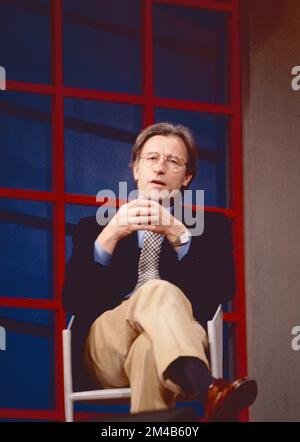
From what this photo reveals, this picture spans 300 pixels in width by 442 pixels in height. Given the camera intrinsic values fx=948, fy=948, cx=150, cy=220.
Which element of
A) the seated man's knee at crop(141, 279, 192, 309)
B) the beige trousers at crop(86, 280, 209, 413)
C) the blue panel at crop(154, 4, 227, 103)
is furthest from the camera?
the blue panel at crop(154, 4, 227, 103)

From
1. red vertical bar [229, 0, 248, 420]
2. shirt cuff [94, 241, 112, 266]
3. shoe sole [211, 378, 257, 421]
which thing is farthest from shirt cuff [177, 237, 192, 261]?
shoe sole [211, 378, 257, 421]

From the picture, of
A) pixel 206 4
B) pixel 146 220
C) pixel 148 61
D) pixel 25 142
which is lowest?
pixel 146 220

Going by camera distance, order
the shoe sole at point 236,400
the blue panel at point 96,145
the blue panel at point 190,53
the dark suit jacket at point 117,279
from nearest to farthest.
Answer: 1. the shoe sole at point 236,400
2. the dark suit jacket at point 117,279
3. the blue panel at point 96,145
4. the blue panel at point 190,53

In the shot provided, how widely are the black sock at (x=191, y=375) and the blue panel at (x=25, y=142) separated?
85 cm

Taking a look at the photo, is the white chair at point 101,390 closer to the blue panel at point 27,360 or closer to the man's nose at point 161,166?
the blue panel at point 27,360

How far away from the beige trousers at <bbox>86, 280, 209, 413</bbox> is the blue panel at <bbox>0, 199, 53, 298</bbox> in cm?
30

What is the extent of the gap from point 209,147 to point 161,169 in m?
0.33

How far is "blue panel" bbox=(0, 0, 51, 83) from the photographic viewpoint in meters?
3.11

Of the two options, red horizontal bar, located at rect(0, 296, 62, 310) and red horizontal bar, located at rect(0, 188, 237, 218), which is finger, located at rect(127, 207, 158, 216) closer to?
red horizontal bar, located at rect(0, 188, 237, 218)

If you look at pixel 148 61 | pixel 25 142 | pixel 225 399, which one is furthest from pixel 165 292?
pixel 148 61

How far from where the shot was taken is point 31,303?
303 centimetres

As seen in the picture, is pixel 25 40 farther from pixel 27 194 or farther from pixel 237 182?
pixel 237 182

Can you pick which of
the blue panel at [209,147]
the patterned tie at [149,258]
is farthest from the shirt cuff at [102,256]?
the blue panel at [209,147]

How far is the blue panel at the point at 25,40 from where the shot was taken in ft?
10.2
